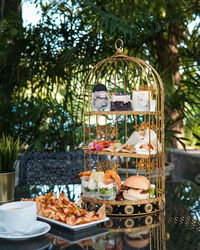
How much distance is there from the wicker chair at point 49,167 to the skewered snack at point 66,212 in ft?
3.05

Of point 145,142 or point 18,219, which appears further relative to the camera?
point 145,142

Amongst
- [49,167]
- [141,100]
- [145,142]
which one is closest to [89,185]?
[145,142]

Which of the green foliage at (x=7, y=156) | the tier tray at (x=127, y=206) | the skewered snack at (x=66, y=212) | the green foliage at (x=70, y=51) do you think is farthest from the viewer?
the green foliage at (x=70, y=51)

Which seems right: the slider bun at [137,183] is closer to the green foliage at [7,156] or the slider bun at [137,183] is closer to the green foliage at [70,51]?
the green foliage at [7,156]

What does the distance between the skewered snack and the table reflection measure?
0.11ft

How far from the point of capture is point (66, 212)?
3.84ft

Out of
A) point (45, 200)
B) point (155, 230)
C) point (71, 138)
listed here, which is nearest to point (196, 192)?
point (155, 230)

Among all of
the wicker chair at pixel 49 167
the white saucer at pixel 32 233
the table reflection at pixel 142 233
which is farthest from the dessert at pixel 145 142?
the wicker chair at pixel 49 167

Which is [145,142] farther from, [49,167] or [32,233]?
[49,167]

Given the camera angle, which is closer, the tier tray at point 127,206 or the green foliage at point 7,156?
the tier tray at point 127,206

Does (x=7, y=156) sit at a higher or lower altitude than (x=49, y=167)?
higher

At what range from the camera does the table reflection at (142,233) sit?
3.29 feet

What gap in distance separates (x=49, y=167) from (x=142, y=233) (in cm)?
122

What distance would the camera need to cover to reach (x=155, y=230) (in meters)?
1.14
